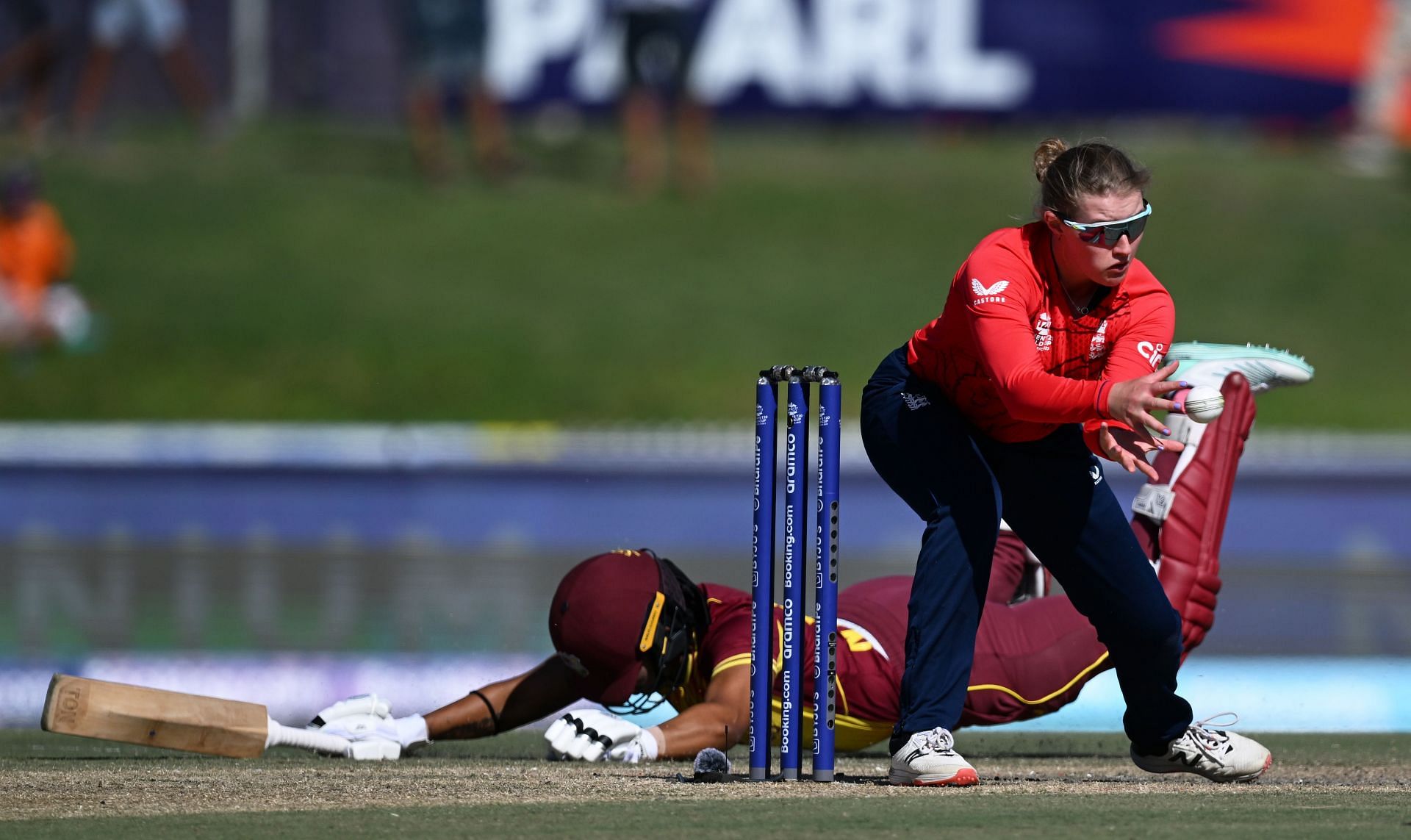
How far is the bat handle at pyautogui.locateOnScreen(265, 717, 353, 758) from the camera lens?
4965 millimetres

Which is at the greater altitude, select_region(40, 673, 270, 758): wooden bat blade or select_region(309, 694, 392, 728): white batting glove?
select_region(40, 673, 270, 758): wooden bat blade

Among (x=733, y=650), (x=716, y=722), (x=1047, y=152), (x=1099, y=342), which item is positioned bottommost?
(x=716, y=722)

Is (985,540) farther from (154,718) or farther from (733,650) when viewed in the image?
(154,718)

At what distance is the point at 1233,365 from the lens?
541 cm

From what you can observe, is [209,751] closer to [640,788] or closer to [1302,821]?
[640,788]

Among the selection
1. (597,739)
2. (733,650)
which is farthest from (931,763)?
(597,739)

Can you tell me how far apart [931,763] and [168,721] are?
2.03 metres

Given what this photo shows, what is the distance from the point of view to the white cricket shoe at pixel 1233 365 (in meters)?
5.41

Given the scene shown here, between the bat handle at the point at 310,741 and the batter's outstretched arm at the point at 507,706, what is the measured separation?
0.28 metres

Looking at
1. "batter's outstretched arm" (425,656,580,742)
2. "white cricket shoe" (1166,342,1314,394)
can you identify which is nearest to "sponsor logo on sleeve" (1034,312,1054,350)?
"white cricket shoe" (1166,342,1314,394)

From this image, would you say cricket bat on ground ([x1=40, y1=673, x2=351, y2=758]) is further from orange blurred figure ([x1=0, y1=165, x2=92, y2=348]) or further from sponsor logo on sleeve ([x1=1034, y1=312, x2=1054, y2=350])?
orange blurred figure ([x1=0, y1=165, x2=92, y2=348])

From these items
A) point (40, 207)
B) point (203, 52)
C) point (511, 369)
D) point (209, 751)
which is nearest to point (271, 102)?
point (203, 52)

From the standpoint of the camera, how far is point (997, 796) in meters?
4.14

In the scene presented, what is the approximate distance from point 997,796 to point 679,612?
1.18 meters
